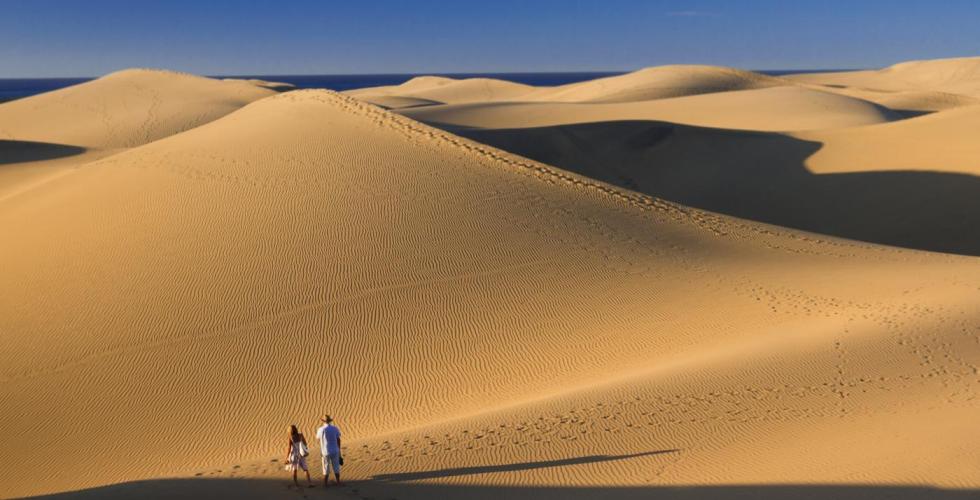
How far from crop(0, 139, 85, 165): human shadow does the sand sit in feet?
53.7

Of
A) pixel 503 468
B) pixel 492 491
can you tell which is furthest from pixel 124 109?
pixel 492 491

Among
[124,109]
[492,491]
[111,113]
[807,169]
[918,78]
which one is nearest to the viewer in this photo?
[492,491]

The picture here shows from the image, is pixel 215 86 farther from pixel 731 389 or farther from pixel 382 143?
pixel 731 389

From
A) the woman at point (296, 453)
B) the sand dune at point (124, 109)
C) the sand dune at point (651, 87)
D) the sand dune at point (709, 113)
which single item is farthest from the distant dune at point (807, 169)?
the sand dune at point (651, 87)

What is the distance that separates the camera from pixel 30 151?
121 feet

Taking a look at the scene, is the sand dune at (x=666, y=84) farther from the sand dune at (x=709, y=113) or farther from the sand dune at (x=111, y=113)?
the sand dune at (x=111, y=113)

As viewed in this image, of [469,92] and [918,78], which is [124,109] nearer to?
[469,92]

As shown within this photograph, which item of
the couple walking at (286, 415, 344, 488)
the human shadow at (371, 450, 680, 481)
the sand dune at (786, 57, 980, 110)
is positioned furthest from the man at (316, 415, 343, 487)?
the sand dune at (786, 57, 980, 110)

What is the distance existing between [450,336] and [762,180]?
20231 mm

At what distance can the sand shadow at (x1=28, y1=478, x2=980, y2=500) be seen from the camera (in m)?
7.60

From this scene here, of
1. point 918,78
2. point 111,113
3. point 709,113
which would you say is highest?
point 918,78

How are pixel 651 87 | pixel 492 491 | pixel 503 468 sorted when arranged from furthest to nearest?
pixel 651 87, pixel 503 468, pixel 492 491

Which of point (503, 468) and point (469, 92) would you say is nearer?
point (503, 468)

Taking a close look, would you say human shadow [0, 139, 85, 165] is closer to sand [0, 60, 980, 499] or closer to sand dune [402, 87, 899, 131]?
sand dune [402, 87, 899, 131]
